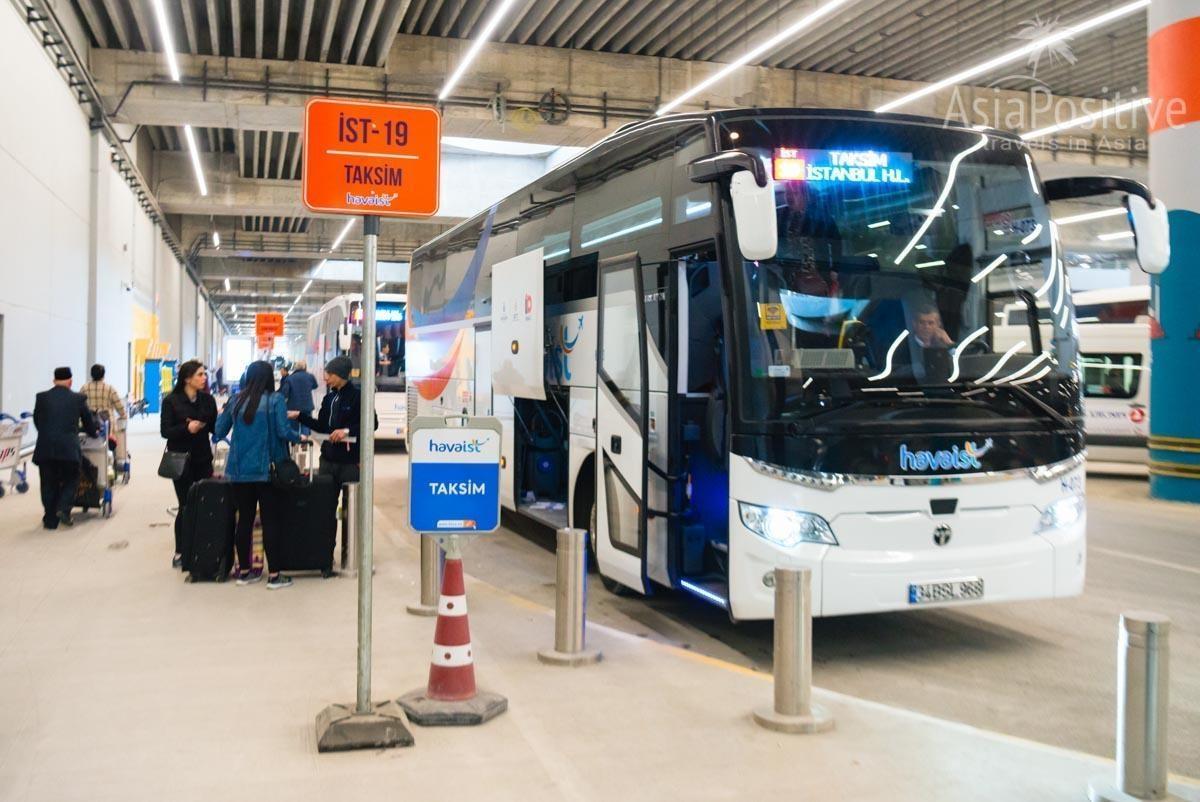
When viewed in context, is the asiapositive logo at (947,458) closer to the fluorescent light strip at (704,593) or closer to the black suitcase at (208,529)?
the fluorescent light strip at (704,593)

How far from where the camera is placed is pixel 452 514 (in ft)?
16.8

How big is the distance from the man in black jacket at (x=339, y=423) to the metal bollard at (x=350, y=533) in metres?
0.13

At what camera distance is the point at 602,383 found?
7828 millimetres

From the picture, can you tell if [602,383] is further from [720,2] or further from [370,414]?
[720,2]

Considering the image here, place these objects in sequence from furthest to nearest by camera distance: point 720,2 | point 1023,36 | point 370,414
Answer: point 1023,36 → point 720,2 → point 370,414

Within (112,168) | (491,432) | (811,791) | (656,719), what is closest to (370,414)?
(491,432)

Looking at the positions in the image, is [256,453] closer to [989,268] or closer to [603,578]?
[603,578]

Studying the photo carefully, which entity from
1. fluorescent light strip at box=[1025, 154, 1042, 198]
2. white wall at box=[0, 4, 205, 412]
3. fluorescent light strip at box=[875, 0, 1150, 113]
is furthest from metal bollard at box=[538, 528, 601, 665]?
white wall at box=[0, 4, 205, 412]

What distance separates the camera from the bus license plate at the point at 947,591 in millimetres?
6059

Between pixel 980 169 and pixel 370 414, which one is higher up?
pixel 980 169

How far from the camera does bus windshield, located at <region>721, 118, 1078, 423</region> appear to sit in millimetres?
6039

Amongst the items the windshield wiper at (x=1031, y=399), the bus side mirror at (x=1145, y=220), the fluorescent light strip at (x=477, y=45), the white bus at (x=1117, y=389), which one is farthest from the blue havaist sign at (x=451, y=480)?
the white bus at (x=1117, y=389)

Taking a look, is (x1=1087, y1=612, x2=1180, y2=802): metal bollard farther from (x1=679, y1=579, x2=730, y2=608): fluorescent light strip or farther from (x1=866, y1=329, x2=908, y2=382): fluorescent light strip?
(x1=679, y1=579, x2=730, y2=608): fluorescent light strip

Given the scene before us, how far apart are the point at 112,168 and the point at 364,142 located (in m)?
22.2
